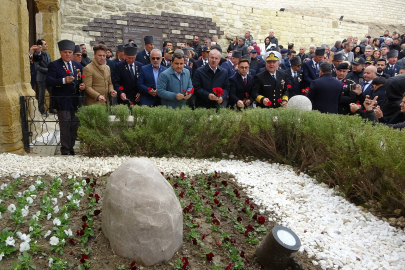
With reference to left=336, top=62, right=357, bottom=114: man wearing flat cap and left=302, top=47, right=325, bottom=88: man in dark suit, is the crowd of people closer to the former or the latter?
left=336, top=62, right=357, bottom=114: man wearing flat cap

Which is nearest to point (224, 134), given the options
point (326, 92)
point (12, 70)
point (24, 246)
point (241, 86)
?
→ point (241, 86)

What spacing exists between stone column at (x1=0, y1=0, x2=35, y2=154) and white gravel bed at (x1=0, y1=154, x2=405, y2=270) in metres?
0.52

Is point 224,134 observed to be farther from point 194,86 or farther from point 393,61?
point 393,61

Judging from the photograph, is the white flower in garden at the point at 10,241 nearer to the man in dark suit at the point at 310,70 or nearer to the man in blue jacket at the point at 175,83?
the man in blue jacket at the point at 175,83

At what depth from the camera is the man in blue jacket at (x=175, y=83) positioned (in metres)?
6.06

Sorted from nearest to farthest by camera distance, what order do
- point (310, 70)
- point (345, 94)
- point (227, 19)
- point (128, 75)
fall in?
point (128, 75) → point (345, 94) → point (310, 70) → point (227, 19)

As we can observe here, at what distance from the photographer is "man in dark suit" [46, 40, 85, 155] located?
5.94 meters

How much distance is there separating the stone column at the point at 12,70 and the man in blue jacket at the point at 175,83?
247cm

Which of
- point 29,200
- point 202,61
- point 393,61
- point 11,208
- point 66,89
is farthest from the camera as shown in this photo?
point 393,61

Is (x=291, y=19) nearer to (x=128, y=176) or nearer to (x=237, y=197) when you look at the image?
(x=237, y=197)

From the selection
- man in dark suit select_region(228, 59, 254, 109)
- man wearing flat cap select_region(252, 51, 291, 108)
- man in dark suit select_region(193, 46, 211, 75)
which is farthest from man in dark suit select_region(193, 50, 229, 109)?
man in dark suit select_region(193, 46, 211, 75)

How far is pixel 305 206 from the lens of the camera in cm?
406

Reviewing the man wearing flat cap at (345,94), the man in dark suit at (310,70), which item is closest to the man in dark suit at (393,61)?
the man in dark suit at (310,70)

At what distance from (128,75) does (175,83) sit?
1.26 meters
